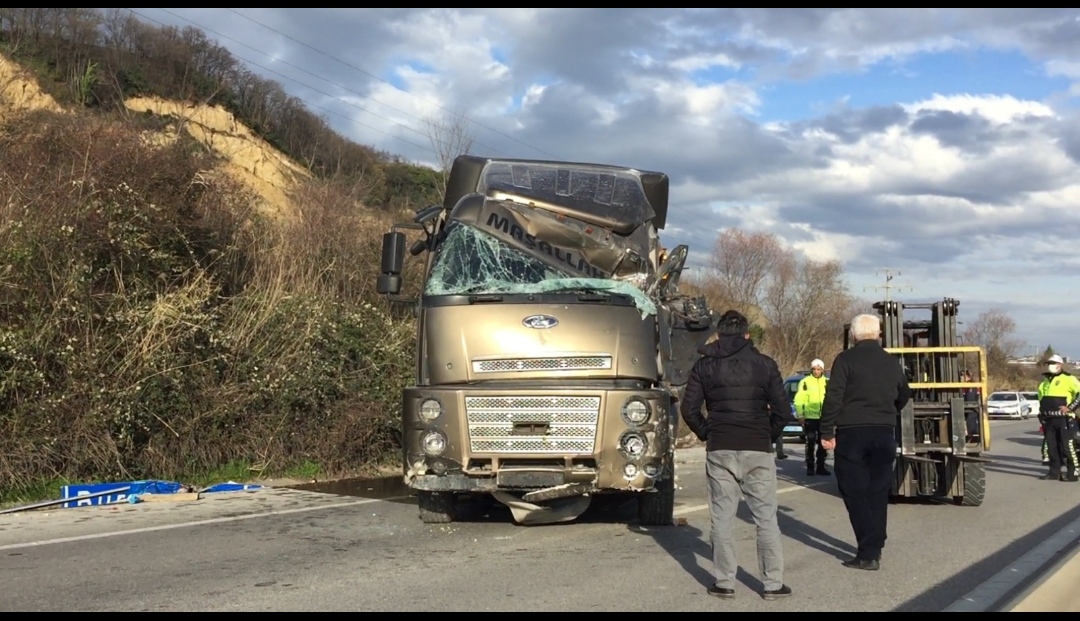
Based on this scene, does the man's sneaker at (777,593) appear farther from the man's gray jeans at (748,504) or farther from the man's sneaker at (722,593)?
the man's sneaker at (722,593)

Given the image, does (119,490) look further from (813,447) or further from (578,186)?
(813,447)

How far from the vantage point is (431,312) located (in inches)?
322

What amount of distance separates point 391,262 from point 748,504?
4.22m

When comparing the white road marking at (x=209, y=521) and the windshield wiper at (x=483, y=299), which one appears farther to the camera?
the windshield wiper at (x=483, y=299)

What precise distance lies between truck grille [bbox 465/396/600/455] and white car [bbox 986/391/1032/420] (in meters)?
40.2

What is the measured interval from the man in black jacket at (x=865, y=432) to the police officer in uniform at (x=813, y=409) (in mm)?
7069

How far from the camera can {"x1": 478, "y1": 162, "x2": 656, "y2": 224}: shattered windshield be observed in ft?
30.5

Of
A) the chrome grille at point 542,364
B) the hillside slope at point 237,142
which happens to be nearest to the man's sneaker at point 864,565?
the chrome grille at point 542,364

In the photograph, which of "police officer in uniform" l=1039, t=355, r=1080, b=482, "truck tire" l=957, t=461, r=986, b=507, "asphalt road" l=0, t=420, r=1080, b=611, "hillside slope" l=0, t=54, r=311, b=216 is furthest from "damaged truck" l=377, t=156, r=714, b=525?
"hillside slope" l=0, t=54, r=311, b=216

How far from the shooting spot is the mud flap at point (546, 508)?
8.14 m

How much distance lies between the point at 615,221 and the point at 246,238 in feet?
26.8

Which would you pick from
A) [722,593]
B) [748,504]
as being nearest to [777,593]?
[722,593]

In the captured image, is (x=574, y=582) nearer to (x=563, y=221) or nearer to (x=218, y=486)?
(x=563, y=221)

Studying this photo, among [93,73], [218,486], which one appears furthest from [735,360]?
[93,73]
